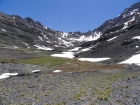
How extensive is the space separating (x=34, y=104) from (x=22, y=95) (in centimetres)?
545

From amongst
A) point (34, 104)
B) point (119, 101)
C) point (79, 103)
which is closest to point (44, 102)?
point (34, 104)

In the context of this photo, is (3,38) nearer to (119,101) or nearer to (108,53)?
(108,53)

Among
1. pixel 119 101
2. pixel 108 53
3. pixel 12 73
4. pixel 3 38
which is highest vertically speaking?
pixel 3 38

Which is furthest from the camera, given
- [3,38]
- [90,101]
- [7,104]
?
[3,38]

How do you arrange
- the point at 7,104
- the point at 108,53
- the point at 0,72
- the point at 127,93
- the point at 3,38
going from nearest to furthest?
the point at 7,104, the point at 127,93, the point at 0,72, the point at 108,53, the point at 3,38

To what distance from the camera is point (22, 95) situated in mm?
30109

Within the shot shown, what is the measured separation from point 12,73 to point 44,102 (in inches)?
1412

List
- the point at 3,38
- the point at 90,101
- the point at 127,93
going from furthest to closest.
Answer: the point at 3,38 < the point at 127,93 < the point at 90,101

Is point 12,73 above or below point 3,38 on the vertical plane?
below

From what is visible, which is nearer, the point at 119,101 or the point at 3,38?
the point at 119,101

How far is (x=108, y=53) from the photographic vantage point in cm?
10631

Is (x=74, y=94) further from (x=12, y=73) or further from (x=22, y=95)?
(x=12, y=73)

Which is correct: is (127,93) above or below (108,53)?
below

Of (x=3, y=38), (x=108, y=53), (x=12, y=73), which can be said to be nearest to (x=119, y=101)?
(x=12, y=73)
